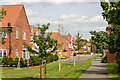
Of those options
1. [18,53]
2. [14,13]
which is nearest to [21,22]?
[14,13]

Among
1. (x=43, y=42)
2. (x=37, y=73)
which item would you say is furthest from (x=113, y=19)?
(x=37, y=73)

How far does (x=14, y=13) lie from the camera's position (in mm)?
28859

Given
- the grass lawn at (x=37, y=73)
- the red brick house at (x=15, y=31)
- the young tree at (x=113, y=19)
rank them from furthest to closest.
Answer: the red brick house at (x=15, y=31)
the grass lawn at (x=37, y=73)
the young tree at (x=113, y=19)

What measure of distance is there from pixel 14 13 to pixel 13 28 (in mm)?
2807

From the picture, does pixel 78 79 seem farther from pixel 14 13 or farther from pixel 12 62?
pixel 14 13

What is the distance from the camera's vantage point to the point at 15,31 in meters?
27.9

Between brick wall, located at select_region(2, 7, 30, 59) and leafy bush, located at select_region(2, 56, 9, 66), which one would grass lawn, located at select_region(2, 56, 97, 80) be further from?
brick wall, located at select_region(2, 7, 30, 59)

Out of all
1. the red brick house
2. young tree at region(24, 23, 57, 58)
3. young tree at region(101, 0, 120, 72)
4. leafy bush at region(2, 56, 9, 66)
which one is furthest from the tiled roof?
young tree at region(101, 0, 120, 72)

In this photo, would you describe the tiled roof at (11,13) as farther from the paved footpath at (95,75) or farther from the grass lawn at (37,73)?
the paved footpath at (95,75)

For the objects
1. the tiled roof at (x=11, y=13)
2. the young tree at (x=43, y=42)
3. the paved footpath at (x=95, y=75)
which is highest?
the tiled roof at (x=11, y=13)

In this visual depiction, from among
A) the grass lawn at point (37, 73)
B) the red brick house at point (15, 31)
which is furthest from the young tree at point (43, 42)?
→ the red brick house at point (15, 31)

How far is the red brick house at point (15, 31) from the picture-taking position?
2706cm

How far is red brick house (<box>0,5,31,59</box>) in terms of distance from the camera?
88.8 ft

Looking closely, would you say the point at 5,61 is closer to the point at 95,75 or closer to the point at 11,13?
the point at 11,13
